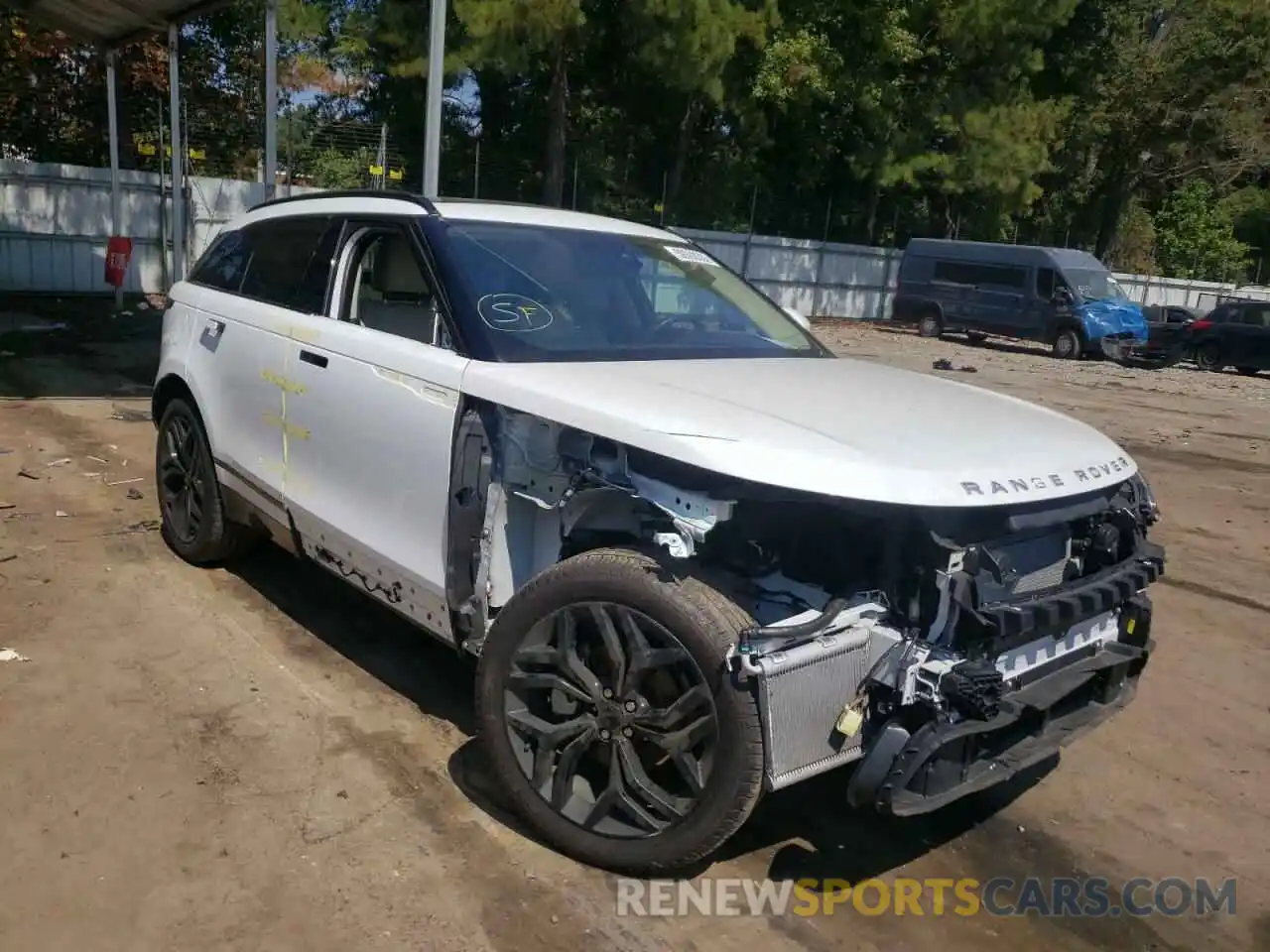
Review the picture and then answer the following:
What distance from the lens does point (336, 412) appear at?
4.01 m

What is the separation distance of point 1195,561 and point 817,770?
5195 millimetres

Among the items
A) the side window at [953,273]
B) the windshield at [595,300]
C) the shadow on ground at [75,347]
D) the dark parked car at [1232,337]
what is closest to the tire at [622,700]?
the windshield at [595,300]

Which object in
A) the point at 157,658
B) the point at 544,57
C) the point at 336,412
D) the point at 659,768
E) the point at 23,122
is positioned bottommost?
the point at 157,658

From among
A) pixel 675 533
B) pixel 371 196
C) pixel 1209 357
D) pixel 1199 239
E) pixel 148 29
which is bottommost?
pixel 1209 357

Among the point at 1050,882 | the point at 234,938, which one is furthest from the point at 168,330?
the point at 1050,882

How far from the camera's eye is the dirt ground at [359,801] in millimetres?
2934

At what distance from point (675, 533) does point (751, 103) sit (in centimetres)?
2521

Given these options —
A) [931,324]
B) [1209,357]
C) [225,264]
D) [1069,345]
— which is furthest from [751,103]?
[225,264]

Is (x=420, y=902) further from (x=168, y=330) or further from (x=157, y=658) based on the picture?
(x=168, y=330)

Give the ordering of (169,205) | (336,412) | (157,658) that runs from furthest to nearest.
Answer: (169,205)
(157,658)
(336,412)

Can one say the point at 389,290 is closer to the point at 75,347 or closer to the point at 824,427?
the point at 824,427

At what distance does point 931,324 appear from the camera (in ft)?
→ 85.0
